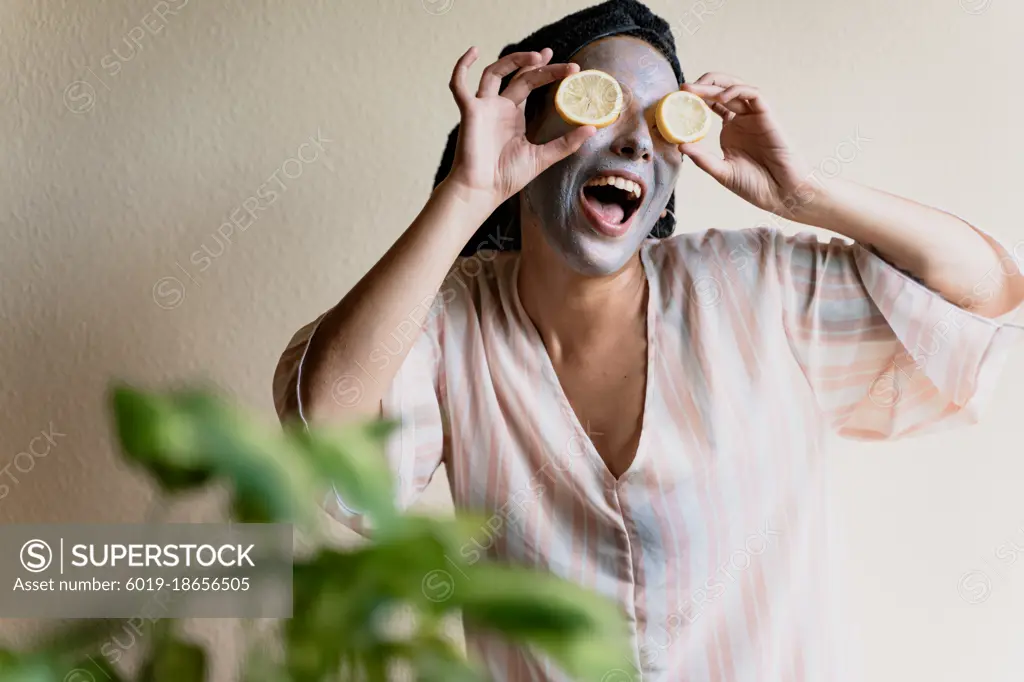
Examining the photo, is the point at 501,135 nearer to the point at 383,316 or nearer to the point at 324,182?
the point at 383,316

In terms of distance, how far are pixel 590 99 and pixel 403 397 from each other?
0.32 metres

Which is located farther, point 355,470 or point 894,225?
point 894,225

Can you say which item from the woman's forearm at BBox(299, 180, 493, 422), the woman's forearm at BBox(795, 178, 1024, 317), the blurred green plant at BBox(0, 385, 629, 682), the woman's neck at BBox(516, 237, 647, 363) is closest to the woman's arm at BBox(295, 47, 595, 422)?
the woman's forearm at BBox(299, 180, 493, 422)

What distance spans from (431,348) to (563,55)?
31 centimetres

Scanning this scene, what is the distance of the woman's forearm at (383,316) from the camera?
0.86 m

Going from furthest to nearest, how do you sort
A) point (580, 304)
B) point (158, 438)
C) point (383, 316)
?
1. point (580, 304)
2. point (383, 316)
3. point (158, 438)

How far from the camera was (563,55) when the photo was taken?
94cm

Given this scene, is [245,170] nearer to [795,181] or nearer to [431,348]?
[431,348]

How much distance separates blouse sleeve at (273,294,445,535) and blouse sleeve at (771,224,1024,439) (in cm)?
35

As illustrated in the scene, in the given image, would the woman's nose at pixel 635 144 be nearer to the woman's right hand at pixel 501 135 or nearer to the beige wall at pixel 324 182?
the woman's right hand at pixel 501 135

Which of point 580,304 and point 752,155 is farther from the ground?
point 752,155

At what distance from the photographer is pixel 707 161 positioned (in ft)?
3.00

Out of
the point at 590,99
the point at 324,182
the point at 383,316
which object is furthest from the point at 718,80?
the point at 324,182

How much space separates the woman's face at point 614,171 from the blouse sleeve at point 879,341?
15cm
